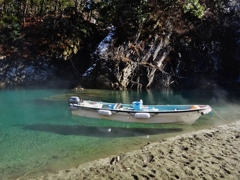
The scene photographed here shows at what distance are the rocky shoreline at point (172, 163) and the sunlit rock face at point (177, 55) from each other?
69.2ft

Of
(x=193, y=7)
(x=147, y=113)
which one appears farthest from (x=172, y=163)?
(x=193, y=7)

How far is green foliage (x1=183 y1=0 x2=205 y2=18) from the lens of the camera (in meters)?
28.5

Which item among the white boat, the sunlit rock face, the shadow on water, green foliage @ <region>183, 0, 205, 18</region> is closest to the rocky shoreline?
the shadow on water

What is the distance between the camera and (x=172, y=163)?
7.98m

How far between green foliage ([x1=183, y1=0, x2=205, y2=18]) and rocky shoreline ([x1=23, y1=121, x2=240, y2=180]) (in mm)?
21798

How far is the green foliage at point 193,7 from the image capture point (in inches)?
1123

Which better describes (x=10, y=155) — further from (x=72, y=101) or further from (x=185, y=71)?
(x=185, y=71)

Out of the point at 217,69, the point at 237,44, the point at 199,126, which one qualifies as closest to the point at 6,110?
the point at 199,126

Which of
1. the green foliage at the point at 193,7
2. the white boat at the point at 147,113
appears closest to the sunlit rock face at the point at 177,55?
the green foliage at the point at 193,7

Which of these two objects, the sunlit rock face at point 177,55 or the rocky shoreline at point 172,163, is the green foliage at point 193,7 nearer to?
the sunlit rock face at point 177,55

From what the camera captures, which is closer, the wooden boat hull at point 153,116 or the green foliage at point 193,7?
the wooden boat hull at point 153,116

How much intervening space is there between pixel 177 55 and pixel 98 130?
76.8 ft

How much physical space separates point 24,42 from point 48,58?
4787mm

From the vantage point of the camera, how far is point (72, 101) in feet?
50.0
